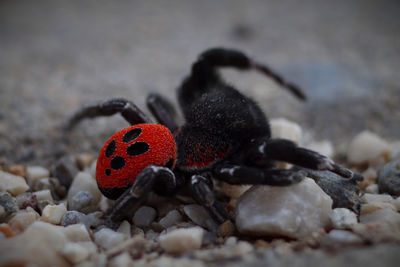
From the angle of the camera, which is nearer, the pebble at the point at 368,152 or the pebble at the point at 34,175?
the pebble at the point at 34,175

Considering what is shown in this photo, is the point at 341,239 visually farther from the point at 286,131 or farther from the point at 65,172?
the point at 65,172

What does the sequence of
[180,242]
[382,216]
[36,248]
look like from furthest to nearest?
1. [382,216]
2. [180,242]
3. [36,248]

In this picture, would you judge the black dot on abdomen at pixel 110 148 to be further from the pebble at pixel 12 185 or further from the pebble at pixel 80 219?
the pebble at pixel 12 185

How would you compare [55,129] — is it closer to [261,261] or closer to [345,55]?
[261,261]

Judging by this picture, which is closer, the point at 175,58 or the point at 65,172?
the point at 65,172

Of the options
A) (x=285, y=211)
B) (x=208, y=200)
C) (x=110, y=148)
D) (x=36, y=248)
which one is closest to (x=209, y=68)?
(x=110, y=148)

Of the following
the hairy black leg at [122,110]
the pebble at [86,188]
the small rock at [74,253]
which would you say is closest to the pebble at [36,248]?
the small rock at [74,253]

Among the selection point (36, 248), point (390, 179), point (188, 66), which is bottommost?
point (36, 248)
